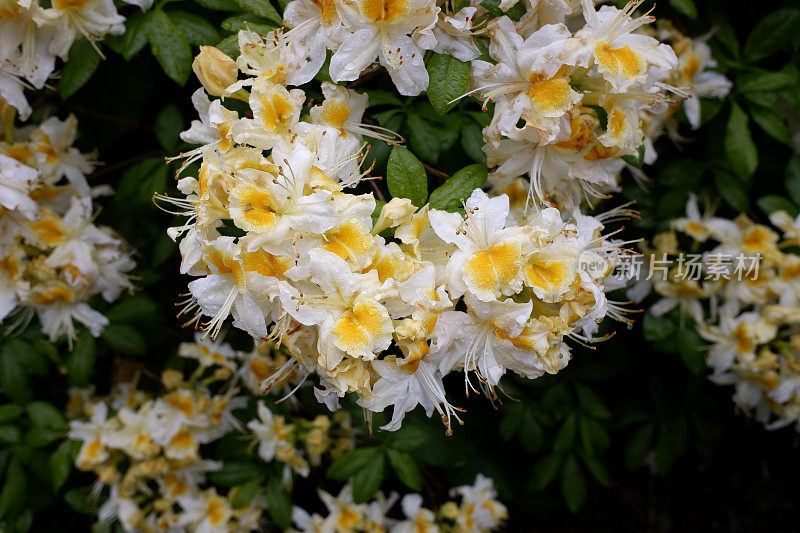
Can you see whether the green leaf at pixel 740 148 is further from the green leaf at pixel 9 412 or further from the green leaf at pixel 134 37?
the green leaf at pixel 9 412

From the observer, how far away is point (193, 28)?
1544 mm

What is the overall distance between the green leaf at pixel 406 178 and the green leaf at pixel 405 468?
101 cm

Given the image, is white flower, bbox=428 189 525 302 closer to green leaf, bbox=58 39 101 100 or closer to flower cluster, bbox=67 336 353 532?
green leaf, bbox=58 39 101 100

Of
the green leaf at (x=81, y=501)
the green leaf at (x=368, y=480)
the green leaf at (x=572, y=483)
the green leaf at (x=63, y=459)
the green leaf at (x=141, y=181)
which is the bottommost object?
the green leaf at (x=572, y=483)

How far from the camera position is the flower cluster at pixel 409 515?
214 cm

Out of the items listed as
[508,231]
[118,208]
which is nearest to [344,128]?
[508,231]

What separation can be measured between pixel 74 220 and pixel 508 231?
1.31 meters

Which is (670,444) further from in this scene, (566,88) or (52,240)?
(52,240)

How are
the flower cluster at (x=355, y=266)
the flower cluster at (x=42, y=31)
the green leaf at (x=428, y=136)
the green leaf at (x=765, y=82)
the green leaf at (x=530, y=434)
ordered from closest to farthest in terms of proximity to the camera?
1. the flower cluster at (x=355, y=266)
2. the flower cluster at (x=42, y=31)
3. the green leaf at (x=428, y=136)
4. the green leaf at (x=765, y=82)
5. the green leaf at (x=530, y=434)

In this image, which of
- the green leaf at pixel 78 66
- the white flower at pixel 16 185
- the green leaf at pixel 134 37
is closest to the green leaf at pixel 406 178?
the green leaf at pixel 134 37

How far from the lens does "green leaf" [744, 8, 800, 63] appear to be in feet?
6.82

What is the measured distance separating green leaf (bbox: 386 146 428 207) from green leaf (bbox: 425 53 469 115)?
11 cm

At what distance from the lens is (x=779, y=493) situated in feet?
10.9

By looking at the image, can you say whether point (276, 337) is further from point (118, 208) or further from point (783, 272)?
point (783, 272)
